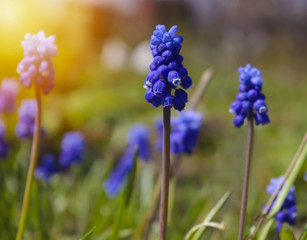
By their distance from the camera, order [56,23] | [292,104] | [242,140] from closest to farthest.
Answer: [242,140] → [292,104] → [56,23]

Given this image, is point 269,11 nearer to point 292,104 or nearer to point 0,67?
point 292,104

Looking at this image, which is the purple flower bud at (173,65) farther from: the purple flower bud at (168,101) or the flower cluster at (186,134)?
the flower cluster at (186,134)

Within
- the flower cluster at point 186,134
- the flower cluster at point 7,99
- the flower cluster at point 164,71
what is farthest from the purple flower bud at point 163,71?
the flower cluster at point 7,99

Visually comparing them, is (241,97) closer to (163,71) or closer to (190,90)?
(163,71)

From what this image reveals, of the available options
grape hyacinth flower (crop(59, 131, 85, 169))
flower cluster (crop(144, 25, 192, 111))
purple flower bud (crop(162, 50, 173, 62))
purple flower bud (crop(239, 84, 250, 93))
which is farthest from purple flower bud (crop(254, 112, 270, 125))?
grape hyacinth flower (crop(59, 131, 85, 169))

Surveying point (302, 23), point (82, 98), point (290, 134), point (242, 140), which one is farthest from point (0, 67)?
point (302, 23)

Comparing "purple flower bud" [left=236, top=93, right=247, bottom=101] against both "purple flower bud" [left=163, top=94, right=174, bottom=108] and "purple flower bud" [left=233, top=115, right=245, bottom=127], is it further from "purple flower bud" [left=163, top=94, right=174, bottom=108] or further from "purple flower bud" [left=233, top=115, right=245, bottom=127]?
"purple flower bud" [left=163, top=94, right=174, bottom=108]
